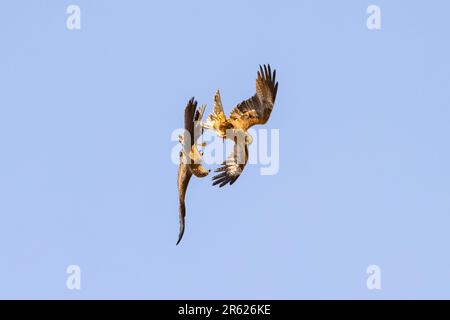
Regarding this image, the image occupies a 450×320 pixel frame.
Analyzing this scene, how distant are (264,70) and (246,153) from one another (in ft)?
9.42

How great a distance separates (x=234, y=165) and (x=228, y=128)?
4.39 feet

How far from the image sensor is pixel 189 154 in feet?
250

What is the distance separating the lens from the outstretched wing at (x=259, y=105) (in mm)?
76938

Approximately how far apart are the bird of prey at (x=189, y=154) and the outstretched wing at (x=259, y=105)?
1.54 metres

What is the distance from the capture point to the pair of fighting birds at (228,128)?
75562 mm

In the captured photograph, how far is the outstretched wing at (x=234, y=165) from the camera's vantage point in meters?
75.6

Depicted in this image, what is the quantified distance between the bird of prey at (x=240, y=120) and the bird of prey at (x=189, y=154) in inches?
31.1

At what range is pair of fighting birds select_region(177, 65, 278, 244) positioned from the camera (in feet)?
248

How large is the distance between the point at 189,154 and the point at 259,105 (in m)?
2.71

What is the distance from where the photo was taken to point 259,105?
3046 inches

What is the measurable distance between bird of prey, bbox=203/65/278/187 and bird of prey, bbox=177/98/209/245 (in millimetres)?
790

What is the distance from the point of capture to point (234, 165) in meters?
76.0

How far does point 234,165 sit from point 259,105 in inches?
91.0
